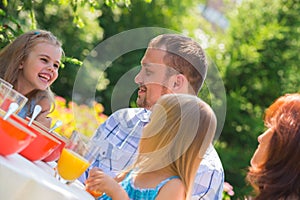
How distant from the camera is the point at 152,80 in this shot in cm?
302

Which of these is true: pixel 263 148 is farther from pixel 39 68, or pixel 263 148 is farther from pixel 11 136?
pixel 39 68

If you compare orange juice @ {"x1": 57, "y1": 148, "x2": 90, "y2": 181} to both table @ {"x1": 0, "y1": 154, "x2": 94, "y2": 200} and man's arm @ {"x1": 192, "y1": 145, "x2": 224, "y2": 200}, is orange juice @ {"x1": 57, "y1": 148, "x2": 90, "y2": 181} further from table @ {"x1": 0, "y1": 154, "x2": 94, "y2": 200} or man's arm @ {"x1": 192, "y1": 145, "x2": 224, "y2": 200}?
man's arm @ {"x1": 192, "y1": 145, "x2": 224, "y2": 200}

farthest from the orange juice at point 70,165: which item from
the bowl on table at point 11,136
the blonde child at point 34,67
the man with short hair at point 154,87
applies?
the blonde child at point 34,67

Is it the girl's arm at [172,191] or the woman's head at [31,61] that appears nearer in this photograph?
the girl's arm at [172,191]

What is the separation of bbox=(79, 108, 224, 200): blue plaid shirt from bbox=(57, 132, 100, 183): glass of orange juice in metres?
0.59

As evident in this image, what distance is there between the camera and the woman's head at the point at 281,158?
2.18 metres

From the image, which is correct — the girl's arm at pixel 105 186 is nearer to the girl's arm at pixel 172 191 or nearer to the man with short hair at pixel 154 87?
the girl's arm at pixel 172 191

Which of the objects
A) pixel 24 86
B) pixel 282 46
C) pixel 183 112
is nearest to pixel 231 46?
pixel 282 46

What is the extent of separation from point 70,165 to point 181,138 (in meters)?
0.41

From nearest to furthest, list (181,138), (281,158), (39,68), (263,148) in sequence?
(281,158) < (263,148) < (181,138) < (39,68)

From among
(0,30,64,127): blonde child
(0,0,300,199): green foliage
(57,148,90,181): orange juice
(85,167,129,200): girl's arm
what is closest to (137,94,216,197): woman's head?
(85,167,129,200): girl's arm

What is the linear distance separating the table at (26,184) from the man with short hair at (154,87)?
88 centimetres

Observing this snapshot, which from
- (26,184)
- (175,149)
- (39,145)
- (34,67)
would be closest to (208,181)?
(175,149)

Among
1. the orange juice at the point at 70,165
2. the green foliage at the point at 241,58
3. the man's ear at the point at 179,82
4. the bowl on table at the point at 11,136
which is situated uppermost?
the bowl on table at the point at 11,136
